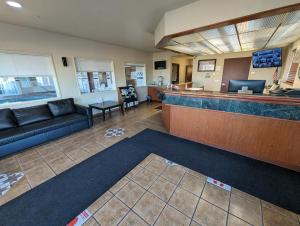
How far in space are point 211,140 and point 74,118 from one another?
3.39m

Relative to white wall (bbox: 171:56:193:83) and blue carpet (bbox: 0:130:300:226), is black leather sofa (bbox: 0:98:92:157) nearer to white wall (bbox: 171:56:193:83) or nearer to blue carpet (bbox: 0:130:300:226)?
blue carpet (bbox: 0:130:300:226)

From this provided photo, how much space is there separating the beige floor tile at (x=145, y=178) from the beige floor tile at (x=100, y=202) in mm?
392

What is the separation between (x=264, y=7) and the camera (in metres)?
1.79

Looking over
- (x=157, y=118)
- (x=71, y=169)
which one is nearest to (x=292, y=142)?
(x=157, y=118)

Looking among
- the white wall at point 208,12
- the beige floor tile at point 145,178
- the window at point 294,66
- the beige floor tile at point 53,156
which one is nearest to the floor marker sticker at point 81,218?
the beige floor tile at point 145,178

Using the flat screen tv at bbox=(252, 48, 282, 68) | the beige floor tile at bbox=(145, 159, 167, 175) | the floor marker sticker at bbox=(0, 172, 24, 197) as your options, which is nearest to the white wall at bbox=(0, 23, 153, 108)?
A: the floor marker sticker at bbox=(0, 172, 24, 197)

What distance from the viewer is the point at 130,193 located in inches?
66.0

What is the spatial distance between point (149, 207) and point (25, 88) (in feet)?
13.3

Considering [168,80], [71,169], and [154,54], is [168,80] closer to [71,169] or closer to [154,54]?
[154,54]

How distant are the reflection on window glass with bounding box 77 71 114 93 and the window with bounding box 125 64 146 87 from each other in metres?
1.04

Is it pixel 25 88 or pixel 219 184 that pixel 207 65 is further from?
pixel 25 88

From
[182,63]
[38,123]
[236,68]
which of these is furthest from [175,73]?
[38,123]

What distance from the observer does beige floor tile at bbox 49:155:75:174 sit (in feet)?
7.15

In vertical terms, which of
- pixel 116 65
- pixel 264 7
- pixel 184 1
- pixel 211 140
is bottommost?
pixel 211 140
